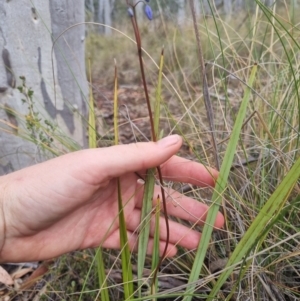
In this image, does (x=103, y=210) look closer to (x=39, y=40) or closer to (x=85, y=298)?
(x=85, y=298)

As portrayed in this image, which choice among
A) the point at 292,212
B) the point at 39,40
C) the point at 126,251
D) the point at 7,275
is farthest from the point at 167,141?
the point at 39,40

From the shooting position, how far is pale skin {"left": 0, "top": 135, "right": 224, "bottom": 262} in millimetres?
979

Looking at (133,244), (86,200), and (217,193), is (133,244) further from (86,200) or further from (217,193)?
(217,193)

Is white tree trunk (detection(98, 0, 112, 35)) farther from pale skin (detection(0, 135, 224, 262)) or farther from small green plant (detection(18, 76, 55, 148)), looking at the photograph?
pale skin (detection(0, 135, 224, 262))

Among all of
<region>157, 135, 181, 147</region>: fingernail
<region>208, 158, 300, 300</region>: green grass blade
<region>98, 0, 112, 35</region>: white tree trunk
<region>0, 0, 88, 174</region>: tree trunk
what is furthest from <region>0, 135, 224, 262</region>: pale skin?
<region>98, 0, 112, 35</region>: white tree trunk

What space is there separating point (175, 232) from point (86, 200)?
251mm

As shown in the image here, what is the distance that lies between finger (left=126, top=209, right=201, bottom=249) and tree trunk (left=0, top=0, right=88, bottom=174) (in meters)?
0.65

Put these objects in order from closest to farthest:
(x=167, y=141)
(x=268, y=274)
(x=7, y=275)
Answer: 1. (x=167, y=141)
2. (x=268, y=274)
3. (x=7, y=275)

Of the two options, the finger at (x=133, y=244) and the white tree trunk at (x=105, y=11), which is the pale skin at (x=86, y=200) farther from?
the white tree trunk at (x=105, y=11)

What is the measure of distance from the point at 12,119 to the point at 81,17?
20.5 inches

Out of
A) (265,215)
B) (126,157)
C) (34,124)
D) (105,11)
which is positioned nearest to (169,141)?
(126,157)

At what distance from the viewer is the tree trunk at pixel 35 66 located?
68.7 inches

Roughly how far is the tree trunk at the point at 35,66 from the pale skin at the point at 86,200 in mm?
535

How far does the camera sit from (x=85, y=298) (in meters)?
1.33
